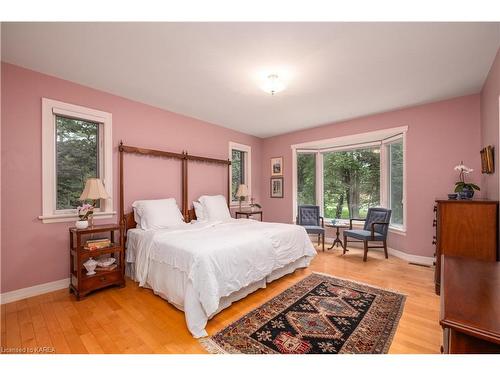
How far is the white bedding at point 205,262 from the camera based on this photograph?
203 centimetres

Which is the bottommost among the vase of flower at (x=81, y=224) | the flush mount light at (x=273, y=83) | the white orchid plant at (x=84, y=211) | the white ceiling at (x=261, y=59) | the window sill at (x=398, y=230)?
the window sill at (x=398, y=230)

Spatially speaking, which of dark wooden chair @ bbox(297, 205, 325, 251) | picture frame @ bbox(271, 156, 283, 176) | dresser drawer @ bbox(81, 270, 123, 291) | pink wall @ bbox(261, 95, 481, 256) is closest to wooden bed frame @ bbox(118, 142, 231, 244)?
dresser drawer @ bbox(81, 270, 123, 291)

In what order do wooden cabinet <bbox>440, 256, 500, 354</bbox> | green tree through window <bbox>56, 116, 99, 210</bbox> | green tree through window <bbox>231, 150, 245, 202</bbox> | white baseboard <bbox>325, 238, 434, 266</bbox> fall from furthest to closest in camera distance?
green tree through window <bbox>231, 150, 245, 202</bbox>, white baseboard <bbox>325, 238, 434, 266</bbox>, green tree through window <bbox>56, 116, 99, 210</bbox>, wooden cabinet <bbox>440, 256, 500, 354</bbox>

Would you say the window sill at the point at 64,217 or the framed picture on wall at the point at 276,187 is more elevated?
the framed picture on wall at the point at 276,187

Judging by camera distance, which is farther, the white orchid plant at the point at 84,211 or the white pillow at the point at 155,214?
the white pillow at the point at 155,214

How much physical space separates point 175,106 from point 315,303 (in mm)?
3523

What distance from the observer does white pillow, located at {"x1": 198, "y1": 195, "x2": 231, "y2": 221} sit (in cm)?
404

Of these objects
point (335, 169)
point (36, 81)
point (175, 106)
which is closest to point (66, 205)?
point (36, 81)

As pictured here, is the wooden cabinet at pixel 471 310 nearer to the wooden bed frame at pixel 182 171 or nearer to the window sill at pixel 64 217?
the wooden bed frame at pixel 182 171

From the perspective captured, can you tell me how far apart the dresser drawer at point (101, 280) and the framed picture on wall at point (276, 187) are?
3.81 meters

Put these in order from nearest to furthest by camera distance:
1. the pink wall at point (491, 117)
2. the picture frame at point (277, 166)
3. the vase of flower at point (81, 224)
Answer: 1. the pink wall at point (491, 117)
2. the vase of flower at point (81, 224)
3. the picture frame at point (277, 166)

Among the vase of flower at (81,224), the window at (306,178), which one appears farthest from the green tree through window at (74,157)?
the window at (306,178)

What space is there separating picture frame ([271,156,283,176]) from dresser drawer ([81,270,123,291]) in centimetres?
398

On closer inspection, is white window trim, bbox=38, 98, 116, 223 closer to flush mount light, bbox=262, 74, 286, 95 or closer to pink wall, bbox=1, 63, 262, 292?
pink wall, bbox=1, 63, 262, 292
